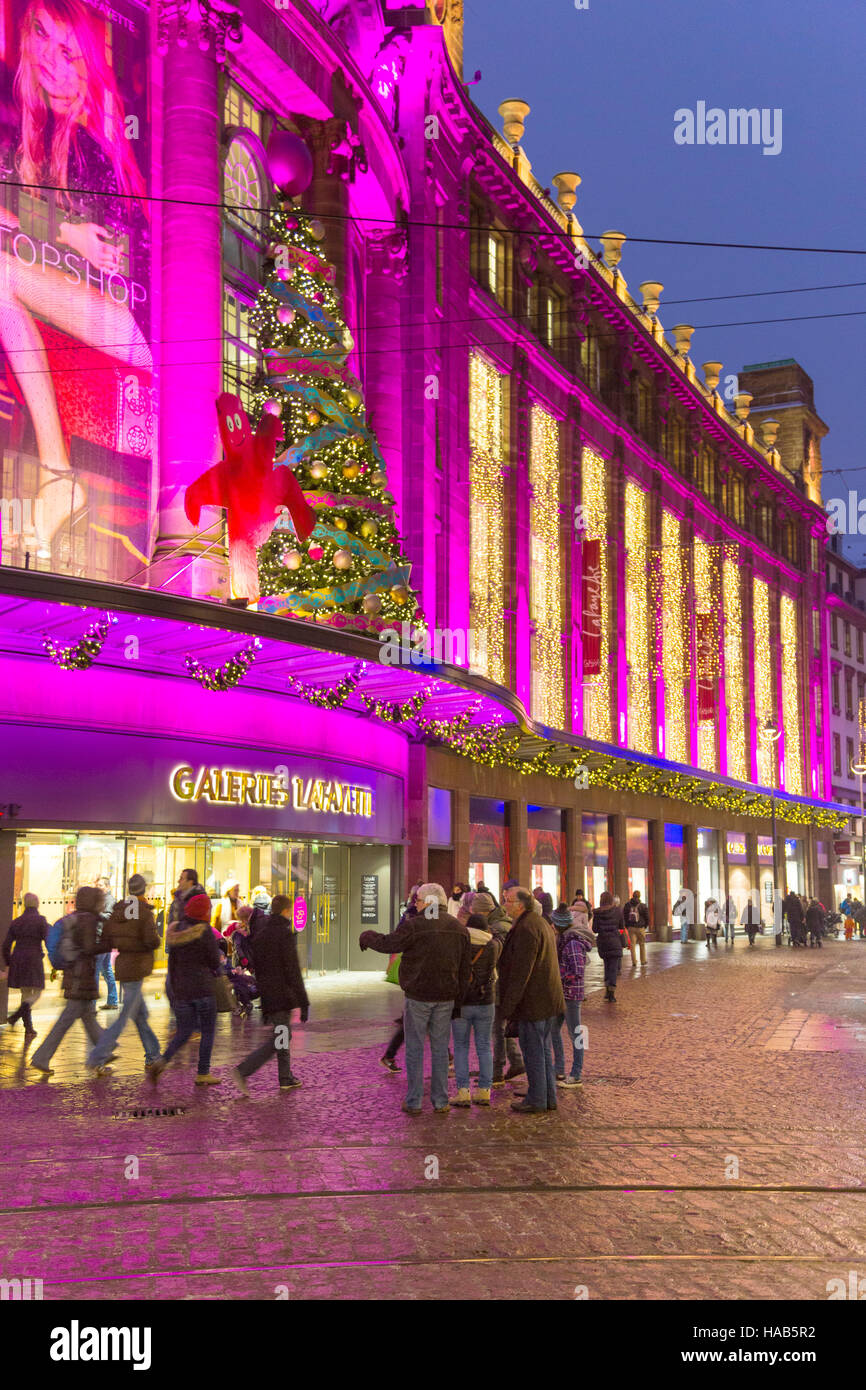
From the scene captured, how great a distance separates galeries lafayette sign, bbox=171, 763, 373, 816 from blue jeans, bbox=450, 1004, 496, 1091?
9525mm

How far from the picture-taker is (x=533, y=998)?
40.4 ft

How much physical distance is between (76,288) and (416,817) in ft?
45.7

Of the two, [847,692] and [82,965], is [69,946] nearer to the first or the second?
[82,965]

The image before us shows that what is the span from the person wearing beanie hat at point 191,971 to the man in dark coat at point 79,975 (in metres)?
1.11

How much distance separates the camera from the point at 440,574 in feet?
110

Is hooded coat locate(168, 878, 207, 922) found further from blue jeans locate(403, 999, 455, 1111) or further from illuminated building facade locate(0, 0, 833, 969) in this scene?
illuminated building facade locate(0, 0, 833, 969)

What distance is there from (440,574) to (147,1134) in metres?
23.4

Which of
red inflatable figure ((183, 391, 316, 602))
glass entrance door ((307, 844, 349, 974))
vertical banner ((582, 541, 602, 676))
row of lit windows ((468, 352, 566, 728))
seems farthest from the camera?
vertical banner ((582, 541, 602, 676))

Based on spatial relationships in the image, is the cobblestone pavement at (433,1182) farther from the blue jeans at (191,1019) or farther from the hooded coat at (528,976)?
the hooded coat at (528,976)

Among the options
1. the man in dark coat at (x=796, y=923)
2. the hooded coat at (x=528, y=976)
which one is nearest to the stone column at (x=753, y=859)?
the man in dark coat at (x=796, y=923)

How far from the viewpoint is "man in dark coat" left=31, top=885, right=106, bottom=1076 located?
46.5 ft

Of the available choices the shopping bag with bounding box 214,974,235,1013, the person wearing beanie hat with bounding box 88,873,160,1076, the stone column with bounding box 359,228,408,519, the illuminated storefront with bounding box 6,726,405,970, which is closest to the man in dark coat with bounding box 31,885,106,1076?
the person wearing beanie hat with bounding box 88,873,160,1076

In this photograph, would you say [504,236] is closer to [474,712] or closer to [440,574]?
[440,574]
